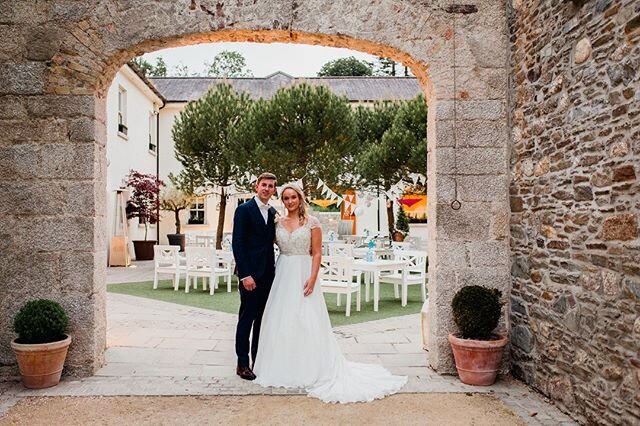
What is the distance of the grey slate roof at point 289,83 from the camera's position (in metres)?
24.2

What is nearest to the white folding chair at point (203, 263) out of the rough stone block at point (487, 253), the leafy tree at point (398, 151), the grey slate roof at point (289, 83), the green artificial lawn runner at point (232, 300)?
the green artificial lawn runner at point (232, 300)

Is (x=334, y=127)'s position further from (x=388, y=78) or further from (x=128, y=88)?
(x=388, y=78)

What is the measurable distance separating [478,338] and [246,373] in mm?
1998

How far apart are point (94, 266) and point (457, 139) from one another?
3400mm

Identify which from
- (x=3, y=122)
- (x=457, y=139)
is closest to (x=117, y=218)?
(x=3, y=122)

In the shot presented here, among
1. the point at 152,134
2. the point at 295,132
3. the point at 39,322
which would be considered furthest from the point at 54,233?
the point at 152,134

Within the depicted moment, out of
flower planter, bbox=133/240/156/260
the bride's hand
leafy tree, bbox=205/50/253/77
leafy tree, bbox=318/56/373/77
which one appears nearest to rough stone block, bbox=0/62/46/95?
the bride's hand

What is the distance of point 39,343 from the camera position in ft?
14.9

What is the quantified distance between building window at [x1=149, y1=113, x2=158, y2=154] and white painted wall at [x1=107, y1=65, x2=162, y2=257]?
0.22 m

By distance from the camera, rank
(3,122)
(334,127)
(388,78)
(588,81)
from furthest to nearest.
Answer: (388,78) < (334,127) < (3,122) < (588,81)

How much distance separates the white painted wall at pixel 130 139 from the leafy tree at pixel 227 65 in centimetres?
1919

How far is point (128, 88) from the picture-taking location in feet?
52.9

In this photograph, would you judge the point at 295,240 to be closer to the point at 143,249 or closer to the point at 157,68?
the point at 143,249

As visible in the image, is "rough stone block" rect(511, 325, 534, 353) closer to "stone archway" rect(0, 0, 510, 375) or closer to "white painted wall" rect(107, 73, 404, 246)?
"stone archway" rect(0, 0, 510, 375)
